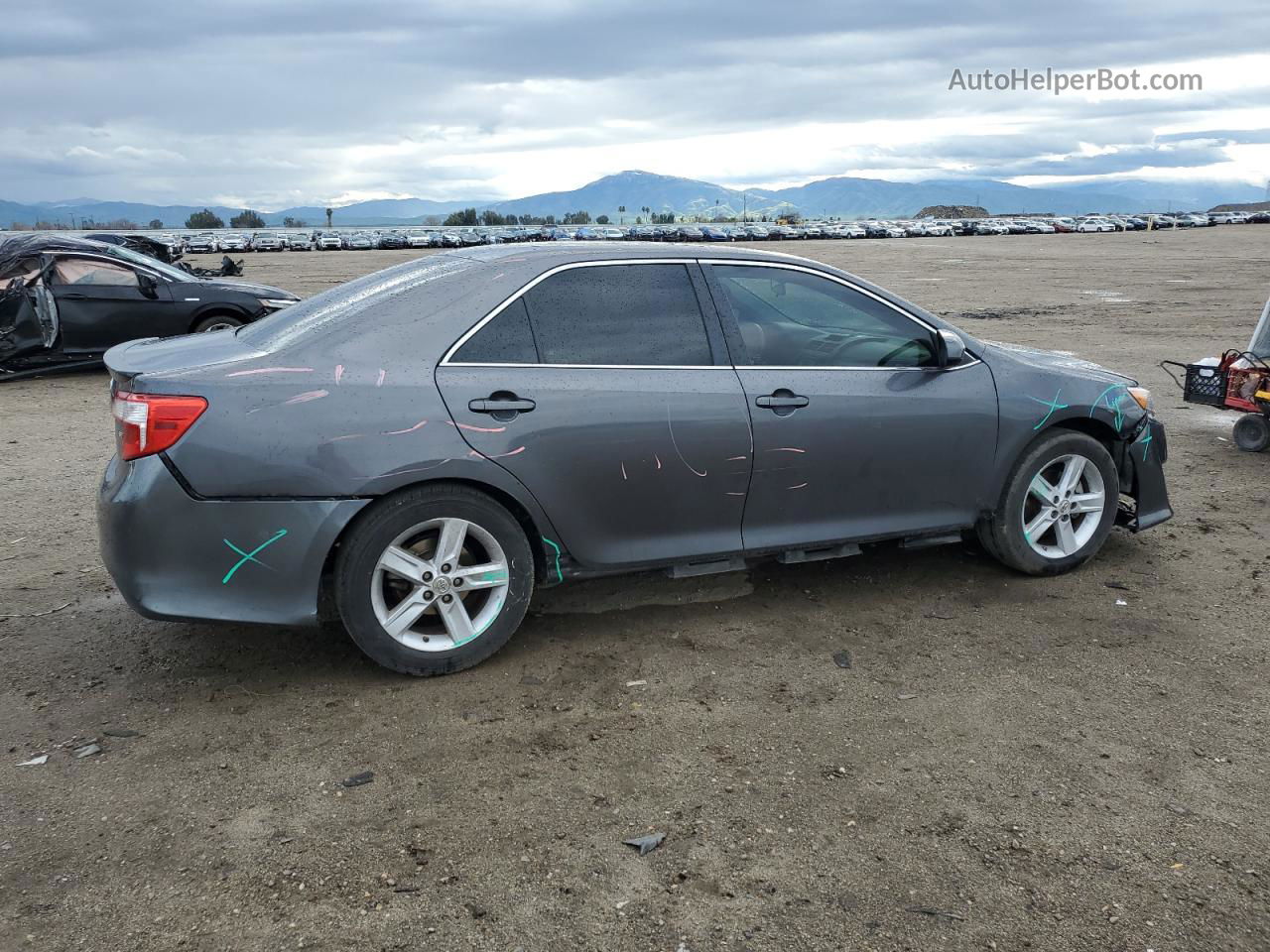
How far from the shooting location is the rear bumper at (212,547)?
12.8 feet

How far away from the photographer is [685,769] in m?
3.59

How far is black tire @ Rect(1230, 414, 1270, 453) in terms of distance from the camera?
7.88 metres

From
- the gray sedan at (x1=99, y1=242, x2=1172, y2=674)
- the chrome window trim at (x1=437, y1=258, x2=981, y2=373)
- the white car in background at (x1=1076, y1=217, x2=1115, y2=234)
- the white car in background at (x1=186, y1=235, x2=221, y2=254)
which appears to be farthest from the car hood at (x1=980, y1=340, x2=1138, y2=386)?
the white car in background at (x1=1076, y1=217, x2=1115, y2=234)

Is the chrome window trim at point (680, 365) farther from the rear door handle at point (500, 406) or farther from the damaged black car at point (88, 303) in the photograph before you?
the damaged black car at point (88, 303)

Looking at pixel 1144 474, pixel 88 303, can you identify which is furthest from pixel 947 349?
pixel 88 303

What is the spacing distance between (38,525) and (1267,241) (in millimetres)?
58009

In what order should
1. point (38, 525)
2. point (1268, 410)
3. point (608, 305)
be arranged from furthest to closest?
1. point (1268, 410)
2. point (38, 525)
3. point (608, 305)

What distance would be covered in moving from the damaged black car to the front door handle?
849 centimetres

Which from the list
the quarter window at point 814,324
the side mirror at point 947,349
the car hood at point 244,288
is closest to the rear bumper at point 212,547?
the quarter window at point 814,324

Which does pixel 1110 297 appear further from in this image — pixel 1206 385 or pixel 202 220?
pixel 202 220

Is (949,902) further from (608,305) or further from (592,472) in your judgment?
(608,305)

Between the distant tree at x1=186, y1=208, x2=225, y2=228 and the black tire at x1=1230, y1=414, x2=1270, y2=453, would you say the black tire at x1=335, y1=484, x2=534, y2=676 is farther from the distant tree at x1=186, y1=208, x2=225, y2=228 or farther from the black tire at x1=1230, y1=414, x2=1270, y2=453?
the distant tree at x1=186, y1=208, x2=225, y2=228

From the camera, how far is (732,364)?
4.64 metres

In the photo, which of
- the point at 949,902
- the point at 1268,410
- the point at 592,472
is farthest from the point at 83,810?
the point at 1268,410
